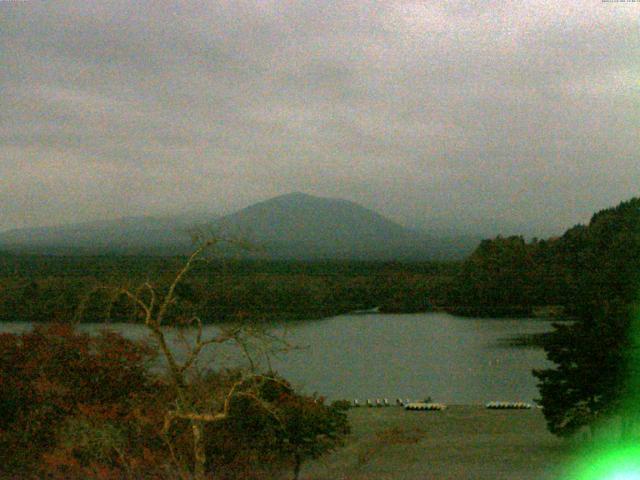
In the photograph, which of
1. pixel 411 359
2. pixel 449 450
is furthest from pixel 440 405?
pixel 411 359

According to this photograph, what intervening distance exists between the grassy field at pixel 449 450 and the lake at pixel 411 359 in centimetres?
257

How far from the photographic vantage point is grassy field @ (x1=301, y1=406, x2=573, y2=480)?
735 centimetres

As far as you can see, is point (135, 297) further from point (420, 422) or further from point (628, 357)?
point (420, 422)

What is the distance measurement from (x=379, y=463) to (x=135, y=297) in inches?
201

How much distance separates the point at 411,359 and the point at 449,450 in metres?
13.7

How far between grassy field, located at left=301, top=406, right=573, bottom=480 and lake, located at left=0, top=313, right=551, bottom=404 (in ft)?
8.42

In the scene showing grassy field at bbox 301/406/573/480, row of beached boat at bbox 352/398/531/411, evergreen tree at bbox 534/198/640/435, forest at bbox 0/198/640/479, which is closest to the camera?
forest at bbox 0/198/640/479

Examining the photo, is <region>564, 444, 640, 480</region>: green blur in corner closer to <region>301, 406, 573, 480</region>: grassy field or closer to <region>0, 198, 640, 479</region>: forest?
<region>301, 406, 573, 480</region>: grassy field

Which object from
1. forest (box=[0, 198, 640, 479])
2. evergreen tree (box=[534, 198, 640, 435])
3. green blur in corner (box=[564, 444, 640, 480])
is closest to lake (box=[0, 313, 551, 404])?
evergreen tree (box=[534, 198, 640, 435])

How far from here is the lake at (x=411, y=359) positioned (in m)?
17.0

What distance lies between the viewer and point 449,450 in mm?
9008

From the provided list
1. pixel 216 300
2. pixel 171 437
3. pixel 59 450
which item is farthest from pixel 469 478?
pixel 216 300

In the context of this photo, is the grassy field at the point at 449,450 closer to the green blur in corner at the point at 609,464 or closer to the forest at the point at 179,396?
the green blur in corner at the point at 609,464

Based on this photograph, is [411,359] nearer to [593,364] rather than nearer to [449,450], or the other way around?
[449,450]
